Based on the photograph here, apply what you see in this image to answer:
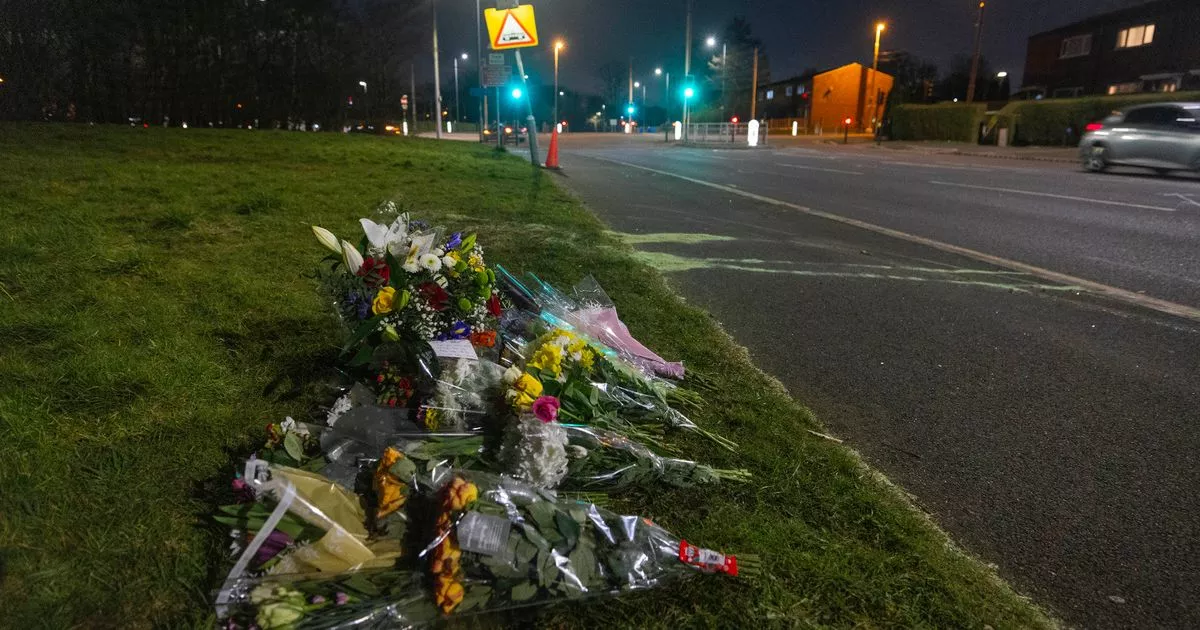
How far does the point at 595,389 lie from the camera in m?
3.03

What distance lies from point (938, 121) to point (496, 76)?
2643cm

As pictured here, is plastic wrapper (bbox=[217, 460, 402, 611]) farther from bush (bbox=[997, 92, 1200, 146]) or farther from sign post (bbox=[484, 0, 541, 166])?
bush (bbox=[997, 92, 1200, 146])

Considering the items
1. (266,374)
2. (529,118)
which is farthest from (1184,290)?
(529,118)

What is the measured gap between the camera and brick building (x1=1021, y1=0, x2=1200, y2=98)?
37781 millimetres

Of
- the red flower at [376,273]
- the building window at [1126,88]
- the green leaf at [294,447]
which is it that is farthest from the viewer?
the building window at [1126,88]

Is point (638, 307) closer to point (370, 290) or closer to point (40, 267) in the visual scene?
point (370, 290)

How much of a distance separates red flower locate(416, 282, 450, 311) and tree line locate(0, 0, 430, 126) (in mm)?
20437

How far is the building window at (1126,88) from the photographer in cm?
4056

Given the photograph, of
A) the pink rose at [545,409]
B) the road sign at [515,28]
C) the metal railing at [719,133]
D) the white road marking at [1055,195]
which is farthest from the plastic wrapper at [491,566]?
the metal railing at [719,133]

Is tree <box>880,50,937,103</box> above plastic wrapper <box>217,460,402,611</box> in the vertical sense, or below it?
above

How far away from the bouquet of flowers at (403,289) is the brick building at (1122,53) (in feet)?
139

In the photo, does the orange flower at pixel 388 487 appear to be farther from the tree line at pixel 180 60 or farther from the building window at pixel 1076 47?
the building window at pixel 1076 47

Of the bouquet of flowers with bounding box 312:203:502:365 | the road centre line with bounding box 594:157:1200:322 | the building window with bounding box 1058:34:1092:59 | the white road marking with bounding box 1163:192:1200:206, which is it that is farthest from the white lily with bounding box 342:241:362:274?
the building window with bounding box 1058:34:1092:59

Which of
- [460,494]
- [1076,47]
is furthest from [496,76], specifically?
[1076,47]
